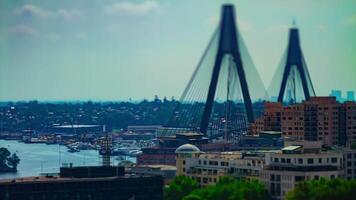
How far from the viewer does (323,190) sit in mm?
29422

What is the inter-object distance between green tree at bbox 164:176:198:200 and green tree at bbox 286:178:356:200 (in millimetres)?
4051

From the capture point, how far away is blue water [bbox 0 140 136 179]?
184 ft

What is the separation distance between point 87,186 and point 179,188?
2.68 m

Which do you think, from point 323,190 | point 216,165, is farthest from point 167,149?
point 323,190

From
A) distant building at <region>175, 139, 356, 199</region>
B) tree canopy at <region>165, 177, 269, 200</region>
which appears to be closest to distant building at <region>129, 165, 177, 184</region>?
distant building at <region>175, 139, 356, 199</region>

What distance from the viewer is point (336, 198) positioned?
96.8 feet

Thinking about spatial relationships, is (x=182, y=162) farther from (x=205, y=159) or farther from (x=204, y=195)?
(x=204, y=195)

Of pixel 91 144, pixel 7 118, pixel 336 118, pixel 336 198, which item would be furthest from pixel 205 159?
pixel 7 118

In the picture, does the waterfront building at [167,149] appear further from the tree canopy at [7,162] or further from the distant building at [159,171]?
the distant building at [159,171]

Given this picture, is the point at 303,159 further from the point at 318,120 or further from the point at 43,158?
the point at 43,158

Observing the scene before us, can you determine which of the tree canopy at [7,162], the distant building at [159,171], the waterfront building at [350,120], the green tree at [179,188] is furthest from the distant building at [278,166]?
the tree canopy at [7,162]

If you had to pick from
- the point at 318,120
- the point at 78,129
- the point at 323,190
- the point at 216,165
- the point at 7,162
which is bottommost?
the point at 7,162

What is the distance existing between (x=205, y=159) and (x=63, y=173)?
15.4ft

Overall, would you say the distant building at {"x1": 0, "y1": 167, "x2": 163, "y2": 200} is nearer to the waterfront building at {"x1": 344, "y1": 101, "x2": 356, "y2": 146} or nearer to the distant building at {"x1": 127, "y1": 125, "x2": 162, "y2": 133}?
the waterfront building at {"x1": 344, "y1": 101, "x2": 356, "y2": 146}
